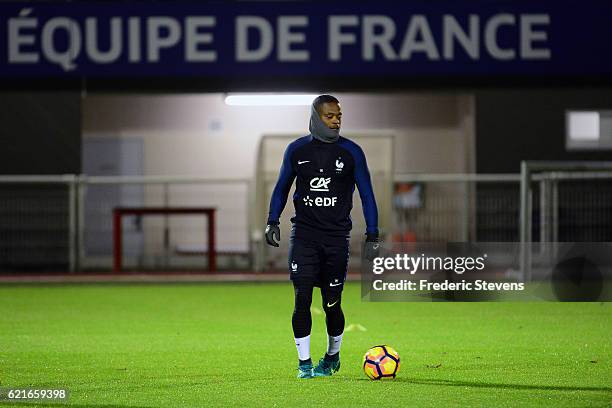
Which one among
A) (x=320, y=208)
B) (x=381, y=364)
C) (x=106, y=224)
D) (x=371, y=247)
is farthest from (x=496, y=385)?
(x=106, y=224)

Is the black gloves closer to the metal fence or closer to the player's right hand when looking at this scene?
the player's right hand

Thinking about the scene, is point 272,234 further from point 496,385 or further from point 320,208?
point 496,385

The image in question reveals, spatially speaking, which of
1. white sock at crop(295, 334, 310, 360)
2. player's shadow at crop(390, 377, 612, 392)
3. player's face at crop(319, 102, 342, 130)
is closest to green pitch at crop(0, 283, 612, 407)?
player's shadow at crop(390, 377, 612, 392)

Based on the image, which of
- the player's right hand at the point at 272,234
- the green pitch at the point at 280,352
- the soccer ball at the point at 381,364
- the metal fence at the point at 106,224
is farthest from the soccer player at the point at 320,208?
the metal fence at the point at 106,224

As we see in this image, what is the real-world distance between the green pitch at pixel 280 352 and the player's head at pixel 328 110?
194cm

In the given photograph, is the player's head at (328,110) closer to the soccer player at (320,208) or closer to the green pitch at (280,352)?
the soccer player at (320,208)

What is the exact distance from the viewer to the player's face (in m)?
8.98

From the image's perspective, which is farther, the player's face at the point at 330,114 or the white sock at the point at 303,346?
the white sock at the point at 303,346

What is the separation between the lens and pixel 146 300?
17453mm

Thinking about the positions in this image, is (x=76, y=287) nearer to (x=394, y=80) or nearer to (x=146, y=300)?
(x=146, y=300)

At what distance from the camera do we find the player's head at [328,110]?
8.98 m

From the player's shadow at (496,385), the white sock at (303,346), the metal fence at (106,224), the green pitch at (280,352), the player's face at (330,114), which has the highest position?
the player's face at (330,114)

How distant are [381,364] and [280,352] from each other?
2.04 meters

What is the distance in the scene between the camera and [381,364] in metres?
9.06
